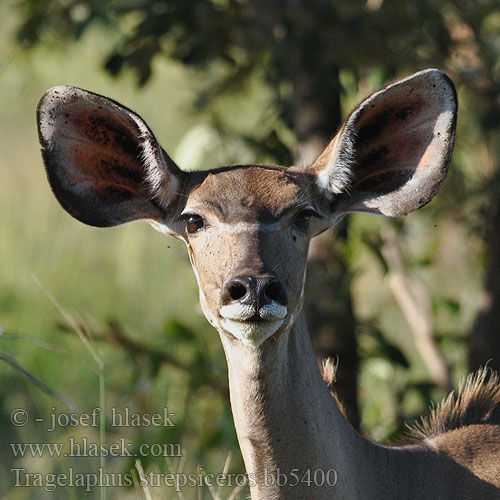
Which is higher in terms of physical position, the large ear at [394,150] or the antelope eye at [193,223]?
the large ear at [394,150]

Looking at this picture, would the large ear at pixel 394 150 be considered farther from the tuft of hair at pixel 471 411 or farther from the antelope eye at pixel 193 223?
the tuft of hair at pixel 471 411

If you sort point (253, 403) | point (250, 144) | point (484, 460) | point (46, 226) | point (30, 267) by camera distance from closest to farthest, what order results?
point (253, 403) → point (484, 460) → point (250, 144) → point (30, 267) → point (46, 226)

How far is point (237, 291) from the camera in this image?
3.64 meters

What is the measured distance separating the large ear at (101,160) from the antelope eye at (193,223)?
205mm

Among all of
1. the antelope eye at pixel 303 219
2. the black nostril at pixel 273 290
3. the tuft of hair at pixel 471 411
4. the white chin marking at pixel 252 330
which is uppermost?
the antelope eye at pixel 303 219


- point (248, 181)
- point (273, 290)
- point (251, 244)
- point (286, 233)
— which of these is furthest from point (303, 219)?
point (273, 290)

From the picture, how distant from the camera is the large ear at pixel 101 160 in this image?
13.5 ft

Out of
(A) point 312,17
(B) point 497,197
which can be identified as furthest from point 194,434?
(A) point 312,17

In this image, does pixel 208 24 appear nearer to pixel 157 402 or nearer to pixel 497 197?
pixel 497 197

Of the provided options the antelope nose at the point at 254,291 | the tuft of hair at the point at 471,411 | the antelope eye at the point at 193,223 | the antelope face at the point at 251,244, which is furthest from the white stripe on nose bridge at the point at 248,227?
the tuft of hair at the point at 471,411

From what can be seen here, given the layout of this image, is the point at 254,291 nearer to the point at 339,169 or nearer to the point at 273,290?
the point at 273,290

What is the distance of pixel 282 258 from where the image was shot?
3893 mm

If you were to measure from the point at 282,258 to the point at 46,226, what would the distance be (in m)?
8.94

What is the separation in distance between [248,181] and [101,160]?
652 mm
